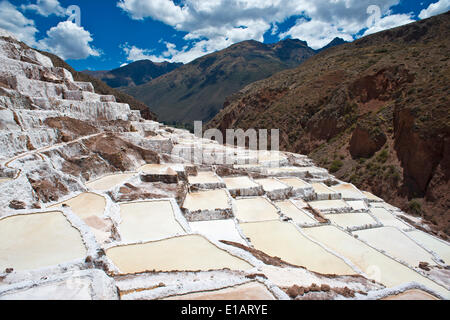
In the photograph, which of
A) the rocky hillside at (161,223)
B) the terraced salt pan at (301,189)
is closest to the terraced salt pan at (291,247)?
the rocky hillside at (161,223)

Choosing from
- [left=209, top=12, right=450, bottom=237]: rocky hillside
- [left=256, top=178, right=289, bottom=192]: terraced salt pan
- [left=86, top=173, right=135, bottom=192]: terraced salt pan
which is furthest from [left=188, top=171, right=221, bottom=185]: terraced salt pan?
[left=209, top=12, right=450, bottom=237]: rocky hillside

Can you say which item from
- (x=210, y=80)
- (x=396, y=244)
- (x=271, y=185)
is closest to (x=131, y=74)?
(x=210, y=80)

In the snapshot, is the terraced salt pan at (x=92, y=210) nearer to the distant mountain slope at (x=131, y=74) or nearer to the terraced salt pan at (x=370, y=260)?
the terraced salt pan at (x=370, y=260)

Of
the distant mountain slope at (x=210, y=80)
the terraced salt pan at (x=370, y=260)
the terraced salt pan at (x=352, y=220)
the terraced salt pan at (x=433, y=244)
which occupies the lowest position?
the terraced salt pan at (x=433, y=244)

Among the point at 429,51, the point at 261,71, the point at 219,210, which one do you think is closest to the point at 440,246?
the point at 219,210

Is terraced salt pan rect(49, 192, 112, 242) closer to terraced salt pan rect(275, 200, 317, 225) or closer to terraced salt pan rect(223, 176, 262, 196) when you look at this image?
terraced salt pan rect(223, 176, 262, 196)

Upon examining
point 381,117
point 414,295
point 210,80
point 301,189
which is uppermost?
point 210,80

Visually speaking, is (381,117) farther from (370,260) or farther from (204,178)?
(370,260)
